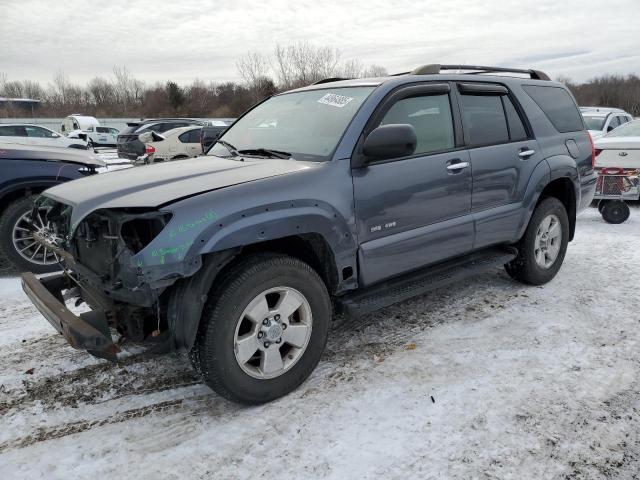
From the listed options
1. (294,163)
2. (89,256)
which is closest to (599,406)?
(294,163)

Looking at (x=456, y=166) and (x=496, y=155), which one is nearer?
(x=456, y=166)

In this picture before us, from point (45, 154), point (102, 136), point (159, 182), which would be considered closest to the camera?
point (159, 182)

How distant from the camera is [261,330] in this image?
2783 mm

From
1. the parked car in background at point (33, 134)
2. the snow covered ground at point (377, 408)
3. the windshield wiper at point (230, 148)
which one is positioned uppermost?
the parked car in background at point (33, 134)

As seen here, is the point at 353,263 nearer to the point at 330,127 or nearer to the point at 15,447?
the point at 330,127

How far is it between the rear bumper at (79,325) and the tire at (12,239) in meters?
2.31

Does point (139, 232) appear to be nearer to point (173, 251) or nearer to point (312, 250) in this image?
point (173, 251)

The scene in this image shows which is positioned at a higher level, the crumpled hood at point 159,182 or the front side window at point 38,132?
the front side window at point 38,132

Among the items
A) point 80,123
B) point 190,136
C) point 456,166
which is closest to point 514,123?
point 456,166

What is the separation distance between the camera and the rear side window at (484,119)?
12.9ft

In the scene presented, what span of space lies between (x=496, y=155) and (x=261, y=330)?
2495 mm

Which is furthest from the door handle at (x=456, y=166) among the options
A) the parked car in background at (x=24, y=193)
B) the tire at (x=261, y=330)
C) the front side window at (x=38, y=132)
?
the front side window at (x=38, y=132)

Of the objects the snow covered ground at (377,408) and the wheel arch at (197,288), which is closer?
the snow covered ground at (377,408)

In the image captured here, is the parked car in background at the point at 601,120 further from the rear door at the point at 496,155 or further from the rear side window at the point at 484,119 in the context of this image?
the rear side window at the point at 484,119
